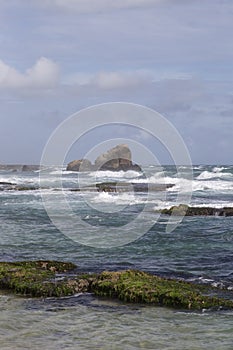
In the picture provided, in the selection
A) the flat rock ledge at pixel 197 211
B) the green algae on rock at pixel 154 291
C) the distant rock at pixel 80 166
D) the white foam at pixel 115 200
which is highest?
the distant rock at pixel 80 166

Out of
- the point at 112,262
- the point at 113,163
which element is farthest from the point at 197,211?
the point at 113,163

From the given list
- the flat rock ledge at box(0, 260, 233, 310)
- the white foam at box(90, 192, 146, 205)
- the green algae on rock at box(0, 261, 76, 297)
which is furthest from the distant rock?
the flat rock ledge at box(0, 260, 233, 310)

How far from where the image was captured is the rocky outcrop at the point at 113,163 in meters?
125

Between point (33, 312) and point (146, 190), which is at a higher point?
point (146, 190)

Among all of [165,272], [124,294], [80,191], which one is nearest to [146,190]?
[80,191]

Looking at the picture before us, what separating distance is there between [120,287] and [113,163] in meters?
112

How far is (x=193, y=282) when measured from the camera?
52.1 feet

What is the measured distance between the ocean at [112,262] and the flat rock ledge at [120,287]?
1.26 ft

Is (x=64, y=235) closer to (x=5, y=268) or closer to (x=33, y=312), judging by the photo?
(x=5, y=268)

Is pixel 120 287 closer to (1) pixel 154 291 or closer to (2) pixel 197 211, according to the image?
(1) pixel 154 291

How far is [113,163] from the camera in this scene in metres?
126

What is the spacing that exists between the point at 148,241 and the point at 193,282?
818 centimetres

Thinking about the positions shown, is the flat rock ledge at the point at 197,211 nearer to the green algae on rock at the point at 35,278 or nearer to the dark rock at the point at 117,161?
the green algae on rock at the point at 35,278

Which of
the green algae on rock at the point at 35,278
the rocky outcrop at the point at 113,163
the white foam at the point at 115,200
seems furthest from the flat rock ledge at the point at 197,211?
the rocky outcrop at the point at 113,163
